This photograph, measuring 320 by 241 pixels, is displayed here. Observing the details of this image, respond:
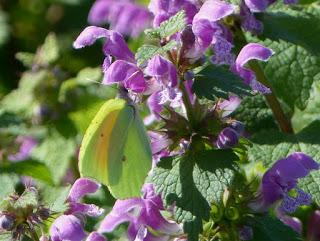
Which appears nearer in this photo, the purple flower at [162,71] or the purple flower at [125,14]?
the purple flower at [162,71]

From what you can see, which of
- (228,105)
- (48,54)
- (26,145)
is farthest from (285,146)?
(26,145)

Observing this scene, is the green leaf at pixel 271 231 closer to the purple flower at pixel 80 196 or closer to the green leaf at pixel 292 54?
the purple flower at pixel 80 196

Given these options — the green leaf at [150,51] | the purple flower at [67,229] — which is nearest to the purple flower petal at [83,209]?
the purple flower at [67,229]

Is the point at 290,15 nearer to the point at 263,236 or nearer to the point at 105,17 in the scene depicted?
the point at 263,236

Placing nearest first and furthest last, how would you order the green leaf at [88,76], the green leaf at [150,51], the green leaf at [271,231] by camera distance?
the green leaf at [150,51] < the green leaf at [271,231] < the green leaf at [88,76]

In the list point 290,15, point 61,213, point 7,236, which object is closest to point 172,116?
point 61,213
